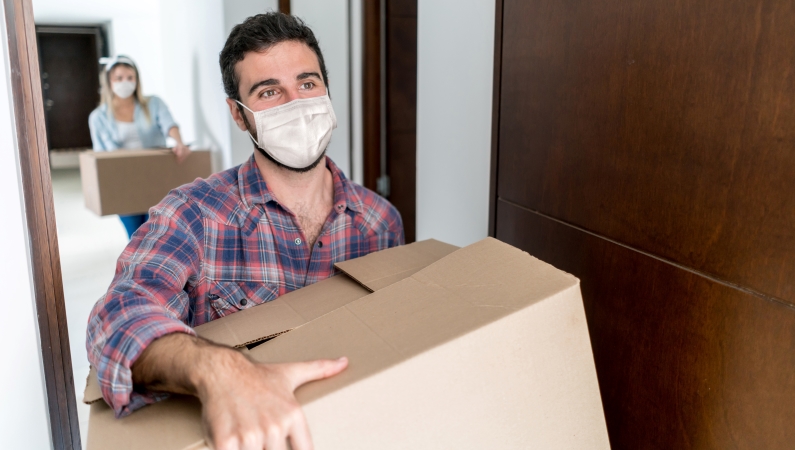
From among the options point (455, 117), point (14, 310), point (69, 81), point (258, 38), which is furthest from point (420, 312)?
point (69, 81)

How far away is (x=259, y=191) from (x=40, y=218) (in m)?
0.40

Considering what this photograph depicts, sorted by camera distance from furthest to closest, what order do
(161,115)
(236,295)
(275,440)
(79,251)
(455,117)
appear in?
(161,115), (79,251), (455,117), (236,295), (275,440)

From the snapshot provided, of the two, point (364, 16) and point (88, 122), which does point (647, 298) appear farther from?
point (88, 122)

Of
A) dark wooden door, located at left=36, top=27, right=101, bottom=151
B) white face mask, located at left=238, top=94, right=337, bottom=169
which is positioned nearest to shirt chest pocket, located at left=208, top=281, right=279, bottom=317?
white face mask, located at left=238, top=94, right=337, bottom=169

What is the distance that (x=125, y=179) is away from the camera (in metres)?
Result: 2.15

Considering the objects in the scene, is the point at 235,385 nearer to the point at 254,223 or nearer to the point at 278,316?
the point at 278,316

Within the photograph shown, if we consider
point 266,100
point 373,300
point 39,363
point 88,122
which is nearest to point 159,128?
point 88,122

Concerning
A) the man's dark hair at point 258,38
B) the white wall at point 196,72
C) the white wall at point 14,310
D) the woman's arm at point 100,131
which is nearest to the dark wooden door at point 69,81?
the woman's arm at point 100,131

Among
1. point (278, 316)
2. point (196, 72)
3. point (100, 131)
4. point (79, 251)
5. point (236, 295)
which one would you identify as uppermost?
point (196, 72)

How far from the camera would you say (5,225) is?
0.86 metres

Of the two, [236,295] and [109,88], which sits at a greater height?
[109,88]

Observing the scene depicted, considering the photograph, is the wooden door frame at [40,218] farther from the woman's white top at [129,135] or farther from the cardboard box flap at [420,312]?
the woman's white top at [129,135]

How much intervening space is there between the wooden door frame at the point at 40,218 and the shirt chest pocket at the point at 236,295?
269 mm

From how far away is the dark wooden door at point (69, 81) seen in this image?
85.4 inches
